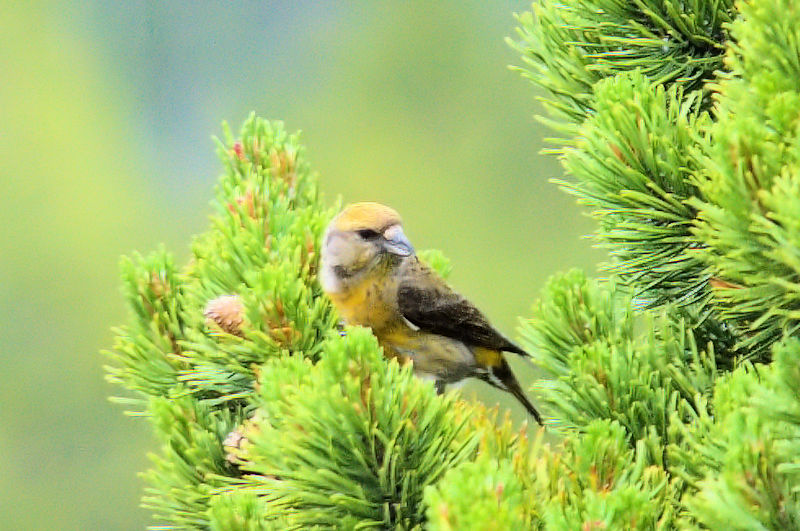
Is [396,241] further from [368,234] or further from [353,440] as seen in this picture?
[353,440]

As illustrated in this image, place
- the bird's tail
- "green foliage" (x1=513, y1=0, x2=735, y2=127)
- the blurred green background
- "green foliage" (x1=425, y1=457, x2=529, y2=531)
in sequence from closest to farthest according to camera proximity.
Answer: "green foliage" (x1=425, y1=457, x2=529, y2=531), "green foliage" (x1=513, y1=0, x2=735, y2=127), the bird's tail, the blurred green background

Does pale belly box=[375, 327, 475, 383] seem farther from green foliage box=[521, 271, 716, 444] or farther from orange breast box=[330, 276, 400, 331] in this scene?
green foliage box=[521, 271, 716, 444]

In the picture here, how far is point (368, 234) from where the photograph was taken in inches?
63.6

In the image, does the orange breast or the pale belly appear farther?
the pale belly

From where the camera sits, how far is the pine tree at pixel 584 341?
2.16ft

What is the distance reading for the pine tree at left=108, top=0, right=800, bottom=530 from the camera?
658 millimetres

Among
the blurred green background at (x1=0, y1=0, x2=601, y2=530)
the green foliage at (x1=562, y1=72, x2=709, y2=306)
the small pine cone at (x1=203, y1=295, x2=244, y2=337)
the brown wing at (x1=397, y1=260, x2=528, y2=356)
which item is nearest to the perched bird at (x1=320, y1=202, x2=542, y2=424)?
the brown wing at (x1=397, y1=260, x2=528, y2=356)

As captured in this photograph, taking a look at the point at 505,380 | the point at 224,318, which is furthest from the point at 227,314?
the point at 505,380

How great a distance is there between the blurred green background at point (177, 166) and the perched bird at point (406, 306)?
213 inches

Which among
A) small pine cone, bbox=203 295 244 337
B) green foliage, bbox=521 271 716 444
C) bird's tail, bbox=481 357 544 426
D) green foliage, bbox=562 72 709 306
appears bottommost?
bird's tail, bbox=481 357 544 426

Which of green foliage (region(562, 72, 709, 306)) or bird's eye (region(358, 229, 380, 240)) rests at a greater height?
bird's eye (region(358, 229, 380, 240))

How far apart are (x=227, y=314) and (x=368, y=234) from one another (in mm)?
614

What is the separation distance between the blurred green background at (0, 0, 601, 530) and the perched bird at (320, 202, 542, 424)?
5400 millimetres

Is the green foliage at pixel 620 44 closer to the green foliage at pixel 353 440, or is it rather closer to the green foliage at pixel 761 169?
the green foliage at pixel 761 169
